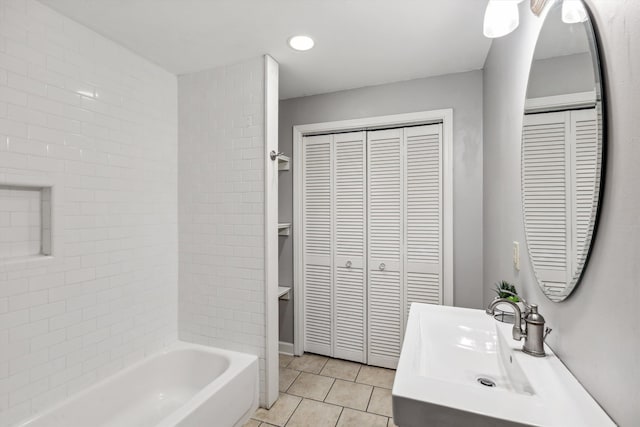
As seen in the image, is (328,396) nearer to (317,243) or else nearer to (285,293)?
(285,293)

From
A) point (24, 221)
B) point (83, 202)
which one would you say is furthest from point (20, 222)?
point (83, 202)

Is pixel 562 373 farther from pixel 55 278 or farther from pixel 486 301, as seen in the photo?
pixel 55 278

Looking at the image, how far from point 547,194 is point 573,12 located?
56cm

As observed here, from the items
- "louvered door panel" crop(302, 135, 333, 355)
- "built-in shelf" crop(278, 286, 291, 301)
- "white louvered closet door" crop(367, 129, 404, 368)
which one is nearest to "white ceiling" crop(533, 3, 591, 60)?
"white louvered closet door" crop(367, 129, 404, 368)

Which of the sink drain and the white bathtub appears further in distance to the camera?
the white bathtub

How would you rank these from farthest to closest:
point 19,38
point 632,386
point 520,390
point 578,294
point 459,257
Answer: point 459,257, point 19,38, point 520,390, point 578,294, point 632,386

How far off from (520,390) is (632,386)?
44cm

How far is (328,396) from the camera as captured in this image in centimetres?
230

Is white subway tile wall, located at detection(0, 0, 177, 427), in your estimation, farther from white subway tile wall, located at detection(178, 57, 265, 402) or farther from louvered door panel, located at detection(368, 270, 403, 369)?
louvered door panel, located at detection(368, 270, 403, 369)

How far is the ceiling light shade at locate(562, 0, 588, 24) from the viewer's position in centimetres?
86

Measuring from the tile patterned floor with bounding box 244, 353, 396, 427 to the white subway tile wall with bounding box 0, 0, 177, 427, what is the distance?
3.37 ft

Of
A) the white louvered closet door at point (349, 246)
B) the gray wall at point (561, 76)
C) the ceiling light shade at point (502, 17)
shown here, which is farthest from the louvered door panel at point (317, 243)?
the gray wall at point (561, 76)

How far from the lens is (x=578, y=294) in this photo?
0.93 meters

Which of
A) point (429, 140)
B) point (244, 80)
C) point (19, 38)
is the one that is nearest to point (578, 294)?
point (429, 140)
